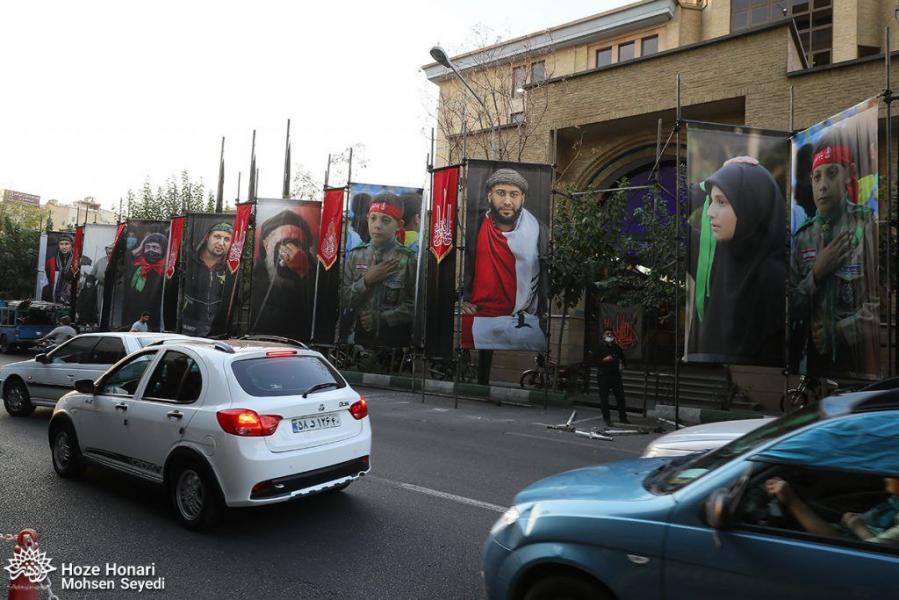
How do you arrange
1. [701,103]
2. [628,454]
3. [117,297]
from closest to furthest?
1. [628,454]
2. [701,103]
3. [117,297]

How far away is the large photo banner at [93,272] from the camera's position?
26984 millimetres

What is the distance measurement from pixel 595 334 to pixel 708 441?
1522 centimetres

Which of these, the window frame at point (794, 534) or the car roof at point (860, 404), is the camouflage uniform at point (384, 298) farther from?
the window frame at point (794, 534)

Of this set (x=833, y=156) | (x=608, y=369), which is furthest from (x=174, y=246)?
(x=833, y=156)

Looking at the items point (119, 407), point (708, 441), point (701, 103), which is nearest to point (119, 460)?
point (119, 407)

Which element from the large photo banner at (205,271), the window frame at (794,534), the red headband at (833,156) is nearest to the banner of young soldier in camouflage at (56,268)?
the large photo banner at (205,271)

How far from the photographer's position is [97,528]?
16.3 ft

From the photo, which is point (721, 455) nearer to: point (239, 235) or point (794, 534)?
point (794, 534)

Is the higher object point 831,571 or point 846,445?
point 846,445

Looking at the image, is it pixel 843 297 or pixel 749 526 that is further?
pixel 843 297

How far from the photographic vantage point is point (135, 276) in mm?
24969

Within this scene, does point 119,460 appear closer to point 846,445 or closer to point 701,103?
point 846,445

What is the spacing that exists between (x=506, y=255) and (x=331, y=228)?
5.97m

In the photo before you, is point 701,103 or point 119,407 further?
point 701,103
